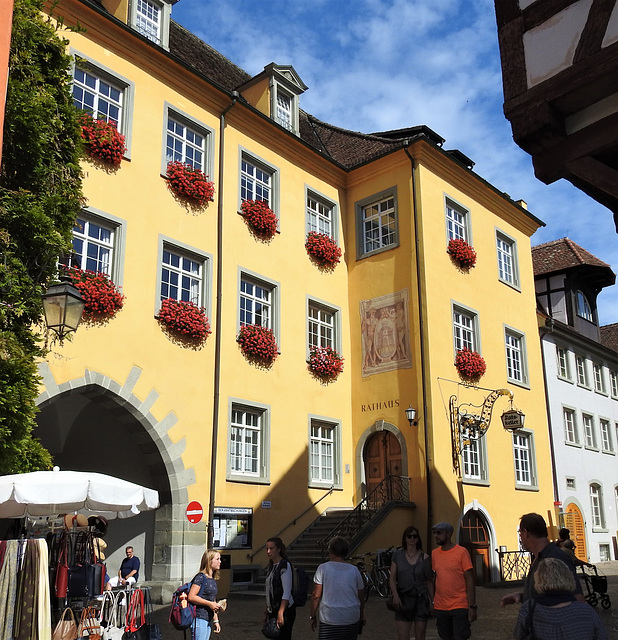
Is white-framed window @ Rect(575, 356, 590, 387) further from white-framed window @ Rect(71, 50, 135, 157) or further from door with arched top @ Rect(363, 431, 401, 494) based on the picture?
white-framed window @ Rect(71, 50, 135, 157)

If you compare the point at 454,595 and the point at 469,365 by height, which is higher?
the point at 469,365

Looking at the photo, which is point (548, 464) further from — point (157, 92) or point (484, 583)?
point (157, 92)

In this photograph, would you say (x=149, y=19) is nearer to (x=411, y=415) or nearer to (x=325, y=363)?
(x=325, y=363)

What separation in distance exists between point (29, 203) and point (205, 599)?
5.43m

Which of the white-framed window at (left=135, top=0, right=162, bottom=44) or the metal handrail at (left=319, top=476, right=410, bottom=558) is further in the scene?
the metal handrail at (left=319, top=476, right=410, bottom=558)

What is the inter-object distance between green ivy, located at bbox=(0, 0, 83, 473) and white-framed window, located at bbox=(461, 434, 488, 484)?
38.8ft

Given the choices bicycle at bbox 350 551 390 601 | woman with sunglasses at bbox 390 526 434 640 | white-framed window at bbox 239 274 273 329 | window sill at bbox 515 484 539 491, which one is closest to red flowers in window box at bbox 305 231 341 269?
white-framed window at bbox 239 274 273 329

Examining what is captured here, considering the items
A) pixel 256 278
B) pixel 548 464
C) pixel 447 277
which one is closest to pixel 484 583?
pixel 548 464

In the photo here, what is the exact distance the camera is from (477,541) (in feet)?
62.7

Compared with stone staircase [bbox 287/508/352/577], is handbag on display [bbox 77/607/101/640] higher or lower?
lower

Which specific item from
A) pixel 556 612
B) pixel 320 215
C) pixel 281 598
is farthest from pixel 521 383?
pixel 556 612

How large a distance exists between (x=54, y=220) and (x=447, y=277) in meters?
12.3

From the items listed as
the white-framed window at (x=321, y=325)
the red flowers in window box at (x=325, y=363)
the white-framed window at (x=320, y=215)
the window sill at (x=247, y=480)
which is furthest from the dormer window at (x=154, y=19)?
the window sill at (x=247, y=480)

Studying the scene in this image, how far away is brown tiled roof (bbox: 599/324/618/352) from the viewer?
37250 millimetres
